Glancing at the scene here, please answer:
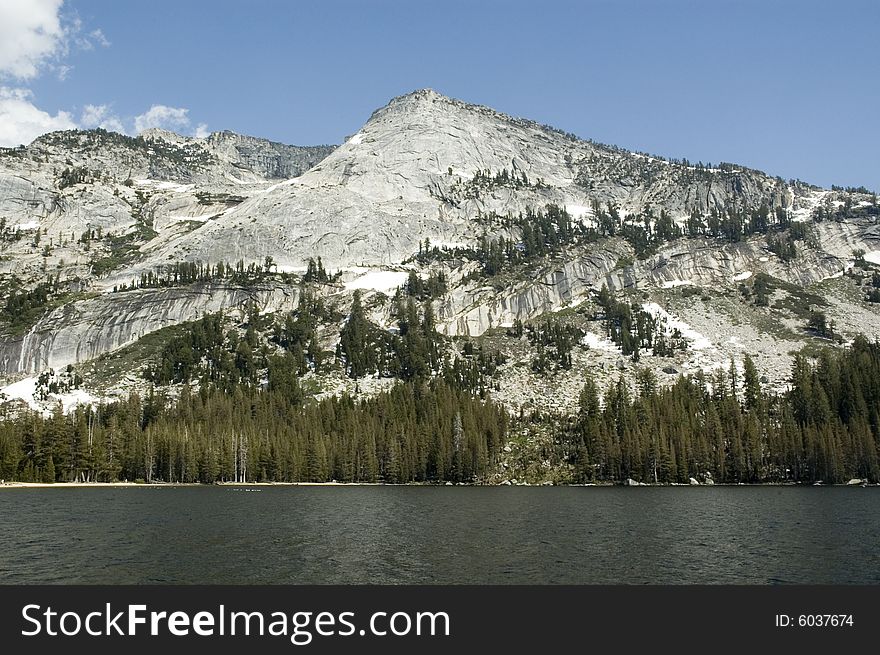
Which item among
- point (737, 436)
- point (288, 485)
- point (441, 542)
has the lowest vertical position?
point (288, 485)

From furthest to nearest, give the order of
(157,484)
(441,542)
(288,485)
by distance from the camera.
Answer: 1. (288,485)
2. (157,484)
3. (441,542)

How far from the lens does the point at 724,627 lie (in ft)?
103

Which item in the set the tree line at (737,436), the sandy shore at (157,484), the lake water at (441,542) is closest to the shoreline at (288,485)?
the sandy shore at (157,484)

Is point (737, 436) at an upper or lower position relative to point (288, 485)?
upper

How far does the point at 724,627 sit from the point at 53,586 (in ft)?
119

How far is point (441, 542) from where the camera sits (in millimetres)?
58344

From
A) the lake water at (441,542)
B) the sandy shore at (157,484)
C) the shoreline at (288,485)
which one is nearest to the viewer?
the lake water at (441,542)

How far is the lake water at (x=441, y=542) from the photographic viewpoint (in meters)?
44.3

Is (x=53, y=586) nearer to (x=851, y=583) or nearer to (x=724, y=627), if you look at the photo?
(x=724, y=627)

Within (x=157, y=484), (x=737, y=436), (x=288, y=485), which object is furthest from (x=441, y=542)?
(x=737, y=436)

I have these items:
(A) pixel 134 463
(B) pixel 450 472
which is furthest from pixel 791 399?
(A) pixel 134 463

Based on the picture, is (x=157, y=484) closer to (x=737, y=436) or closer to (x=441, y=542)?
(x=441, y=542)

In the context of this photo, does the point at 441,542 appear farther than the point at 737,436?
No

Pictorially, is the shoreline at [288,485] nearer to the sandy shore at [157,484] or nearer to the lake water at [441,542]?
the sandy shore at [157,484]
